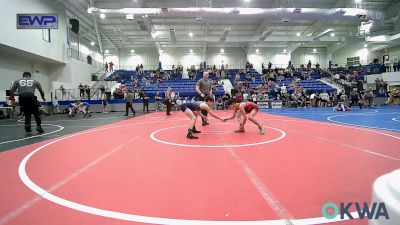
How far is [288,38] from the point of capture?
95.2 feet

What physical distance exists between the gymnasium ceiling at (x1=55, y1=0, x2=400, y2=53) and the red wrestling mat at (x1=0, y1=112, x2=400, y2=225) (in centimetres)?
1790

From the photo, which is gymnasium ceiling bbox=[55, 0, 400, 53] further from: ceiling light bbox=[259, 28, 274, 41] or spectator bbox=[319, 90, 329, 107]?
spectator bbox=[319, 90, 329, 107]

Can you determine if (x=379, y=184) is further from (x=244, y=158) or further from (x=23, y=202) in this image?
(x=244, y=158)

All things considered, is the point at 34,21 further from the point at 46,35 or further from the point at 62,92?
the point at 62,92

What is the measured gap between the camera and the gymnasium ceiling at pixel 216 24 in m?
23.8

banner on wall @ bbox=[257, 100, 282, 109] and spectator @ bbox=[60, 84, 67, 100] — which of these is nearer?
spectator @ bbox=[60, 84, 67, 100]

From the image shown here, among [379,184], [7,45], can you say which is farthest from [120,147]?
[7,45]

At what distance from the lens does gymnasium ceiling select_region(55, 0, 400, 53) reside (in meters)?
23.8

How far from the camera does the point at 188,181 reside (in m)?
2.71

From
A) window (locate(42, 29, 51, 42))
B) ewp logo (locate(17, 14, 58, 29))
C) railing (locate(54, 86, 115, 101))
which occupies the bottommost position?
railing (locate(54, 86, 115, 101))

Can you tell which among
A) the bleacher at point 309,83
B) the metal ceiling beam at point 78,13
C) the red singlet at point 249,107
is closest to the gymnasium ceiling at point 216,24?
the metal ceiling beam at point 78,13

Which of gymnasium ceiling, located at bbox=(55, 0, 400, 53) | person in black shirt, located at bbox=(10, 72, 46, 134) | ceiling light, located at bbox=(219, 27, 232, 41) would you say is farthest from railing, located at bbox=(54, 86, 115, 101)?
person in black shirt, located at bbox=(10, 72, 46, 134)

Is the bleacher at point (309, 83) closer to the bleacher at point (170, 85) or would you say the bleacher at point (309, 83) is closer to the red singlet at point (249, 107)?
the bleacher at point (170, 85)

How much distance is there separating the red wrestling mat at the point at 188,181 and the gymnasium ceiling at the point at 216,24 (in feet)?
58.7
